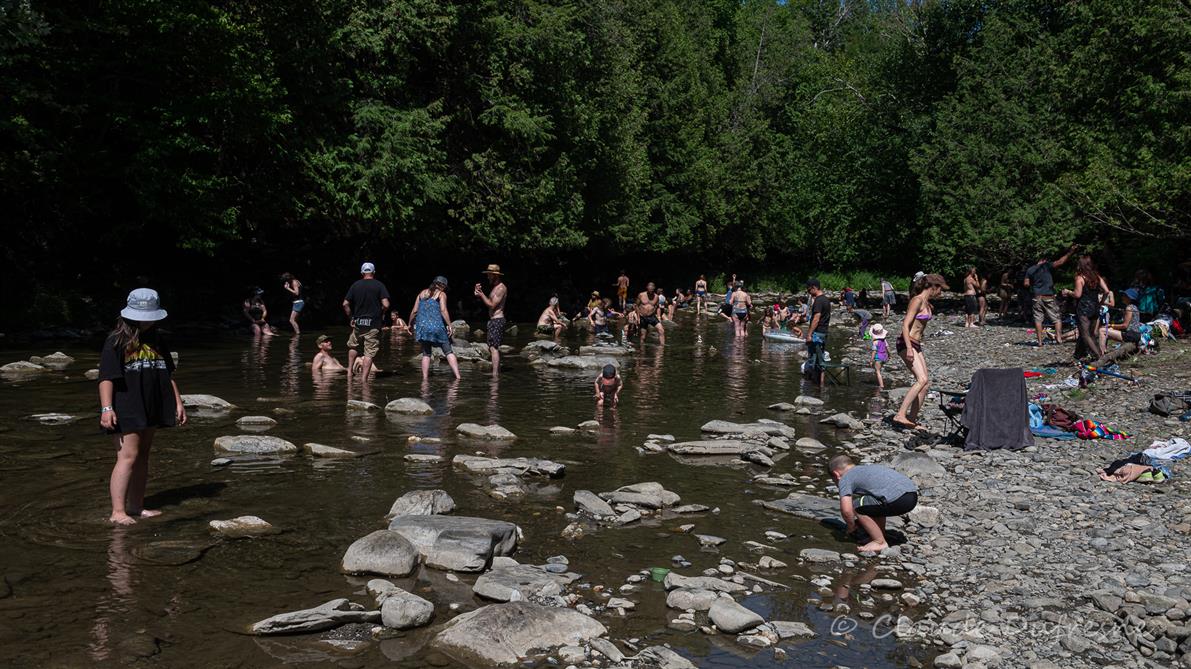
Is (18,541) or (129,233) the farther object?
(129,233)

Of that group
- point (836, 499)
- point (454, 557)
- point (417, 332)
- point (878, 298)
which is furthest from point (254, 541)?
point (878, 298)

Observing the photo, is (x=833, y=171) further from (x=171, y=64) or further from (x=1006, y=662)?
(x=1006, y=662)

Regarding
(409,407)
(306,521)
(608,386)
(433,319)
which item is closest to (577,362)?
(433,319)

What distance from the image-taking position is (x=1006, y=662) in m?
6.54

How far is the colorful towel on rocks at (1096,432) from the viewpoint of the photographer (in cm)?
1323

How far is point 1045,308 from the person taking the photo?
25984 millimetres

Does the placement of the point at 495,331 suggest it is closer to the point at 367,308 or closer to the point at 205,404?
the point at 367,308

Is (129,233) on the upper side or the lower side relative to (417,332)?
upper

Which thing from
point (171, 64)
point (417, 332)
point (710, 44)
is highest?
point (710, 44)

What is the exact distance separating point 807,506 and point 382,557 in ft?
15.4

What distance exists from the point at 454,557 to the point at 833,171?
56069 mm

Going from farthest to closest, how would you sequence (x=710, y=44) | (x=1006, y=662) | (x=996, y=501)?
(x=710, y=44), (x=996, y=501), (x=1006, y=662)

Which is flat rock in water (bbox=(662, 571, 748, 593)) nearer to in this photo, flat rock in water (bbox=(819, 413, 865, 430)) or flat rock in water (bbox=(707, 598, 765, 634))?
flat rock in water (bbox=(707, 598, 765, 634))

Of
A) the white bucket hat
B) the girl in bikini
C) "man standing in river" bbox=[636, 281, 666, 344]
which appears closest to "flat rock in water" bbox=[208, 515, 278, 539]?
the white bucket hat
